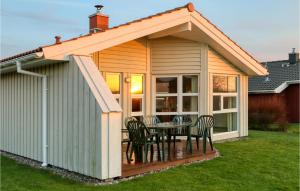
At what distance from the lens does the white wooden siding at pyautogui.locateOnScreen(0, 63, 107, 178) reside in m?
6.09

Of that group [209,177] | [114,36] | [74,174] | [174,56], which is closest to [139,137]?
[74,174]

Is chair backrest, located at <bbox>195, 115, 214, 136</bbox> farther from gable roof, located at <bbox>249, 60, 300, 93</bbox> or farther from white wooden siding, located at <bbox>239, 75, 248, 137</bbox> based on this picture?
gable roof, located at <bbox>249, 60, 300, 93</bbox>

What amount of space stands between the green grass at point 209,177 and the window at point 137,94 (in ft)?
9.86

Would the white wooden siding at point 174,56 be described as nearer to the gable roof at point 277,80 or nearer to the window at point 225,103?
the window at point 225,103

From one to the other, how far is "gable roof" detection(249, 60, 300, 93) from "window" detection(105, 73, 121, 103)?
14690 millimetres

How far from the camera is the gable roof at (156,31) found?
6.81 m

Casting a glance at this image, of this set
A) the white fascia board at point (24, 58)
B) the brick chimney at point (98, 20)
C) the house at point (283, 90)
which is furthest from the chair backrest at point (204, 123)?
the house at point (283, 90)

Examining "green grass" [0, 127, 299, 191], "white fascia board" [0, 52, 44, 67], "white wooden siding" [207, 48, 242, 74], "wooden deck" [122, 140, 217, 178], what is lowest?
"green grass" [0, 127, 299, 191]

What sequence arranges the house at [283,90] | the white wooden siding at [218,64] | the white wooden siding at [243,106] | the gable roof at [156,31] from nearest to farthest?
the gable roof at [156,31] < the white wooden siding at [218,64] < the white wooden siding at [243,106] < the house at [283,90]

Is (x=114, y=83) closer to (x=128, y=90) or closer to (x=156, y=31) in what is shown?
(x=128, y=90)

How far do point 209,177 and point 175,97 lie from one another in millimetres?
4316

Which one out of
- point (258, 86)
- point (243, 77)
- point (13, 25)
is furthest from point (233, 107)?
point (258, 86)

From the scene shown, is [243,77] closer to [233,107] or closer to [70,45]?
[233,107]

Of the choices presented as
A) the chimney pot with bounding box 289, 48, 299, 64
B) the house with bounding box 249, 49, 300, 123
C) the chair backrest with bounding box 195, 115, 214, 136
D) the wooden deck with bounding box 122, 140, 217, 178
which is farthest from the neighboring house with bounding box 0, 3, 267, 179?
the chimney pot with bounding box 289, 48, 299, 64
